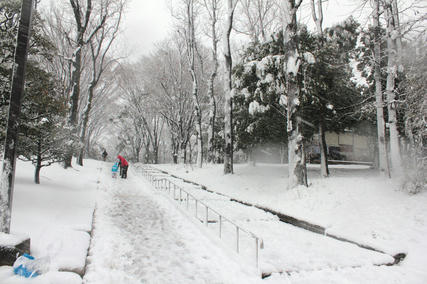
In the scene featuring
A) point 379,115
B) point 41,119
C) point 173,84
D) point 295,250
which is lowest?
point 295,250

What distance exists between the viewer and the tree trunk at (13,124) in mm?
4387

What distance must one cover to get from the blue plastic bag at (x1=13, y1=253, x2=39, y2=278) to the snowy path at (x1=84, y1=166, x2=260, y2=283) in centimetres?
74

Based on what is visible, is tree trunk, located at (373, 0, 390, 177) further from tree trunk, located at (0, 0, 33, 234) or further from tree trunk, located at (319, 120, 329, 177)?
A: tree trunk, located at (0, 0, 33, 234)

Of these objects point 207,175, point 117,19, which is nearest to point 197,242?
point 207,175

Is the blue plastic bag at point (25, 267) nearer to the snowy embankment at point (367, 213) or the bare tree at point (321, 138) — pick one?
the snowy embankment at point (367, 213)

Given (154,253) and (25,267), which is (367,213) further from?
(25,267)

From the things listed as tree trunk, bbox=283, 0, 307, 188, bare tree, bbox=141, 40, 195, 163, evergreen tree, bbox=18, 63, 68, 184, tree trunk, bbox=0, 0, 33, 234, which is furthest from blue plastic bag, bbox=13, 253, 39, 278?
bare tree, bbox=141, 40, 195, 163

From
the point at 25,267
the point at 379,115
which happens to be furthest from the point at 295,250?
the point at 379,115

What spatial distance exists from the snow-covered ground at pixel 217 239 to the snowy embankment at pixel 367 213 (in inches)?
0.9

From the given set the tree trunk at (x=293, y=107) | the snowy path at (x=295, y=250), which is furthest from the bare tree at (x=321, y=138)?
the snowy path at (x=295, y=250)

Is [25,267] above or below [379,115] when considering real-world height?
below

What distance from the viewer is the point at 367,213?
742 centimetres

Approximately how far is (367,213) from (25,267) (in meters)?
7.81

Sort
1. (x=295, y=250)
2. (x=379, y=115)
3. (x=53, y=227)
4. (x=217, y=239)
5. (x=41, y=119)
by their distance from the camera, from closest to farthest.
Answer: (x=53, y=227) → (x=295, y=250) → (x=217, y=239) → (x=41, y=119) → (x=379, y=115)
